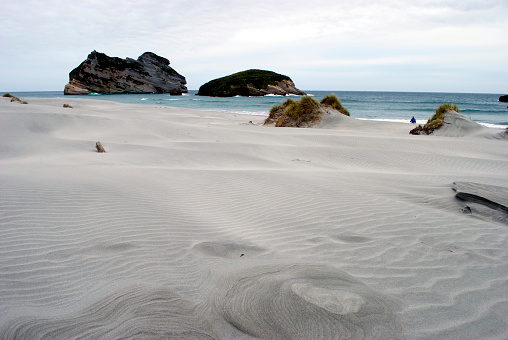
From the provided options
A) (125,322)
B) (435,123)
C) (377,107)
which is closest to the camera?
(125,322)

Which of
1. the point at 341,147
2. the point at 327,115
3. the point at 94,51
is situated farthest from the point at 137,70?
the point at 341,147

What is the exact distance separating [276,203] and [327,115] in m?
13.5

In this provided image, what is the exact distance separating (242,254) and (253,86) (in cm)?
6768

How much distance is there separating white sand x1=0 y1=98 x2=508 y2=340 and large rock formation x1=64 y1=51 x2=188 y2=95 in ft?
210

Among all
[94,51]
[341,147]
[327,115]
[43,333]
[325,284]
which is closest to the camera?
[43,333]

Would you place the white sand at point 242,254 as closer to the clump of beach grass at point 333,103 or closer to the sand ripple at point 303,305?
the sand ripple at point 303,305

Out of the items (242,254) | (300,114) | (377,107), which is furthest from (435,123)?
(377,107)

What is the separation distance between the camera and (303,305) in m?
2.21

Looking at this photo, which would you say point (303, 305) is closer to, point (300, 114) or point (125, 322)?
point (125, 322)

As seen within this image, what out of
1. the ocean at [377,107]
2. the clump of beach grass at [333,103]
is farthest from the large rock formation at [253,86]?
the clump of beach grass at [333,103]

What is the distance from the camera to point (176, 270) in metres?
2.66

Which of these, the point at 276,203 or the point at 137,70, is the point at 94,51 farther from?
the point at 276,203

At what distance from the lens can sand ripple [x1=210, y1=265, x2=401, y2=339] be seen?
6.57 ft

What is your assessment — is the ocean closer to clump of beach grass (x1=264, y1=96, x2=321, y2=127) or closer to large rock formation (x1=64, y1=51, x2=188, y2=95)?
clump of beach grass (x1=264, y1=96, x2=321, y2=127)
